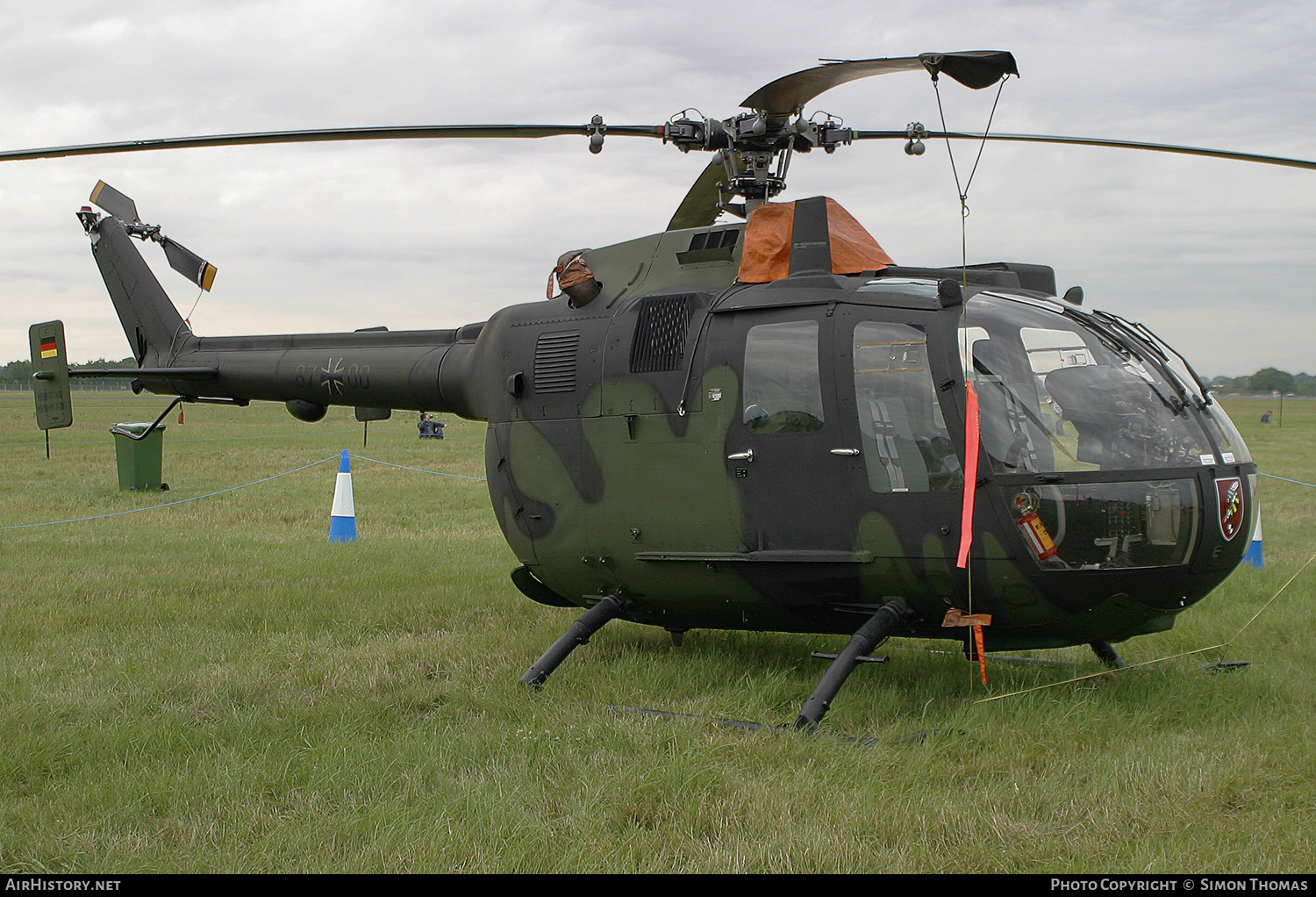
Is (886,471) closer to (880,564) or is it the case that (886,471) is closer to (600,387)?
(880,564)

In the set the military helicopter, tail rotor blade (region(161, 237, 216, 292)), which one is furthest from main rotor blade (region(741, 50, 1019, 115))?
tail rotor blade (region(161, 237, 216, 292))

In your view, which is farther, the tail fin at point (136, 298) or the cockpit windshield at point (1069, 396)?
the tail fin at point (136, 298)

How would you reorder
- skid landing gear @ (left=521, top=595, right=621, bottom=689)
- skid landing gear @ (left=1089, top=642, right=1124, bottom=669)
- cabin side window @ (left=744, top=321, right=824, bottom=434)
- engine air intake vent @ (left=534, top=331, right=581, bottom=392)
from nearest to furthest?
cabin side window @ (left=744, top=321, right=824, bottom=434), skid landing gear @ (left=521, top=595, right=621, bottom=689), skid landing gear @ (left=1089, top=642, right=1124, bottom=669), engine air intake vent @ (left=534, top=331, right=581, bottom=392)

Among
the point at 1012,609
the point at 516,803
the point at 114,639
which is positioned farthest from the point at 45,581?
the point at 1012,609

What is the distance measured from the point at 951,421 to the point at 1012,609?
0.98 metres

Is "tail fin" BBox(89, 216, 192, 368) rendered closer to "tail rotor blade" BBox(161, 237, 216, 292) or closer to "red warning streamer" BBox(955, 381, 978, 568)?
"tail rotor blade" BBox(161, 237, 216, 292)

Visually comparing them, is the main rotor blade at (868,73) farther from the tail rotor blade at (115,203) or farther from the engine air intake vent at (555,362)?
the tail rotor blade at (115,203)

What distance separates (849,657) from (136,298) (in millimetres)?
7835

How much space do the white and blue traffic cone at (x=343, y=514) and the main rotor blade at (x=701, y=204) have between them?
6.06 metres

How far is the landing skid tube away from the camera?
4949 mm

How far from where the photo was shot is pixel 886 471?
17.1 feet

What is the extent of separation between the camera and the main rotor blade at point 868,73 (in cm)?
438

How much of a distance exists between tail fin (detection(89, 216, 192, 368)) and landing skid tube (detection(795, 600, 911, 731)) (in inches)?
272

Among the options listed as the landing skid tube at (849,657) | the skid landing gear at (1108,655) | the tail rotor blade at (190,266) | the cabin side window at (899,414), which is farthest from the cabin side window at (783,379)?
the tail rotor blade at (190,266)
